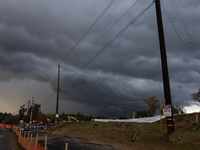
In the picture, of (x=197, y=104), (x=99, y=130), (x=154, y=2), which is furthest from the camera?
(x=197, y=104)

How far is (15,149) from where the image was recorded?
21156 millimetres

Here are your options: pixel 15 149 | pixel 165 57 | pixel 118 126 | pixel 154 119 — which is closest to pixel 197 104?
pixel 154 119

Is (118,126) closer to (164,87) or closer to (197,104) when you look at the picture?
(164,87)

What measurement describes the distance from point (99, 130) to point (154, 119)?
1288 centimetres

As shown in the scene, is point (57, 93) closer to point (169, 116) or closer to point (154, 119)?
point (154, 119)

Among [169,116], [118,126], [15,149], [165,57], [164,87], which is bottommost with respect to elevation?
[15,149]

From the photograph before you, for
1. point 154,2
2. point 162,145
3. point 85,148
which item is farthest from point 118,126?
point 154,2

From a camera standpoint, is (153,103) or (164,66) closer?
(164,66)

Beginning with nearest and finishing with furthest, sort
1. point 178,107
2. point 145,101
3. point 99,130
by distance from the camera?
point 99,130
point 145,101
point 178,107

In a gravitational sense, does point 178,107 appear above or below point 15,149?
above

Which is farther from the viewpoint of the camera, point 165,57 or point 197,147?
point 165,57

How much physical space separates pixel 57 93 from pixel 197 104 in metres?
50.4

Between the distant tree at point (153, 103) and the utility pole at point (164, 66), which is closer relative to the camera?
the utility pole at point (164, 66)

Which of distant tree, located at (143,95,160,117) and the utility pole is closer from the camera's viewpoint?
the utility pole
